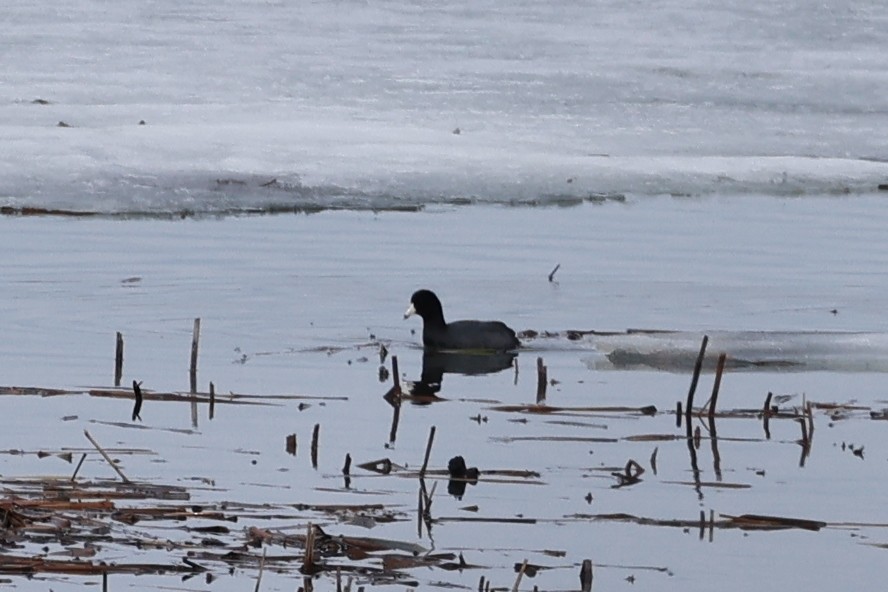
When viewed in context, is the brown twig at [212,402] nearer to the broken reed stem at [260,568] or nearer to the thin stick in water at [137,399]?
the thin stick in water at [137,399]

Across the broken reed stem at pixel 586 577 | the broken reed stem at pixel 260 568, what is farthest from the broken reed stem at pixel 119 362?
the broken reed stem at pixel 586 577

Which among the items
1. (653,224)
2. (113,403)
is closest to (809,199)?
(653,224)

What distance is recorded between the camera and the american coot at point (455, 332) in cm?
809

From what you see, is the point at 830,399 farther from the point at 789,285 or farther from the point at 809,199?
the point at 809,199

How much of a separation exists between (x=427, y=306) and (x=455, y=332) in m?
0.20

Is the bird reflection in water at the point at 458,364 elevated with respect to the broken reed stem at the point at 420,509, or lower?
elevated

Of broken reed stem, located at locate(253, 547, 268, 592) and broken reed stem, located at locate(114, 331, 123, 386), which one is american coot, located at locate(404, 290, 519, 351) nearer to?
broken reed stem, located at locate(114, 331, 123, 386)

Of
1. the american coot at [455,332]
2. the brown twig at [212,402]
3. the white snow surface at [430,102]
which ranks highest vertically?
the white snow surface at [430,102]

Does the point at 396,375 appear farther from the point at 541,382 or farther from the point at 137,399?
the point at 137,399

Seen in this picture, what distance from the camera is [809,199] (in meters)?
13.6

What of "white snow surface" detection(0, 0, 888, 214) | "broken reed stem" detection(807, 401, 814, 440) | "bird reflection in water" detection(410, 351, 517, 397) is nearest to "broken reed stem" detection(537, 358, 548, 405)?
"bird reflection in water" detection(410, 351, 517, 397)

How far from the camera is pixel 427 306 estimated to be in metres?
8.27

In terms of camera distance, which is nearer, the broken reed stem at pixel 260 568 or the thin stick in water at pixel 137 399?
the broken reed stem at pixel 260 568

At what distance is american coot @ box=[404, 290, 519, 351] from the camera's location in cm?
809
